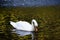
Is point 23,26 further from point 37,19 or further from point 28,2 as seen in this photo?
point 28,2

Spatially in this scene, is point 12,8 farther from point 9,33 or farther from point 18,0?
point 9,33

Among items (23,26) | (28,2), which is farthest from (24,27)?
(28,2)

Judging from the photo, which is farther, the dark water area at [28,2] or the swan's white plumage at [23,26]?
the dark water area at [28,2]

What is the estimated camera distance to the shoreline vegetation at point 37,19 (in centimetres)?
89

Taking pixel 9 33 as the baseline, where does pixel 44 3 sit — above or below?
above

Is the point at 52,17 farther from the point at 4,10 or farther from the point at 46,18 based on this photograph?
the point at 4,10

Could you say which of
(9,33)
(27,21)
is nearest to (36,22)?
(27,21)

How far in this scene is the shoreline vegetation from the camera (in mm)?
892

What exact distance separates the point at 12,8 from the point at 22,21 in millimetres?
126

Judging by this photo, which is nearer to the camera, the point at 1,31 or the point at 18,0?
the point at 1,31

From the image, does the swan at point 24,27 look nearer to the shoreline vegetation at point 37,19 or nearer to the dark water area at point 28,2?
the shoreline vegetation at point 37,19

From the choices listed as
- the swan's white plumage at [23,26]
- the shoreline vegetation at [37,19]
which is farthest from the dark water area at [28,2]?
the swan's white plumage at [23,26]

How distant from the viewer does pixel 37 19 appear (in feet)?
3.20

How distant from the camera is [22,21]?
962 mm
